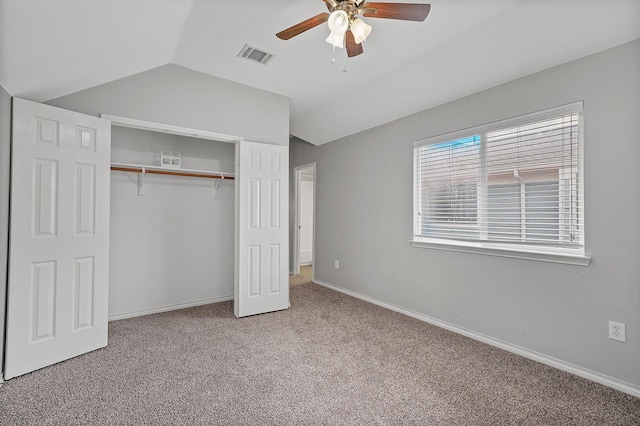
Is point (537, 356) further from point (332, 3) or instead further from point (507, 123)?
point (332, 3)

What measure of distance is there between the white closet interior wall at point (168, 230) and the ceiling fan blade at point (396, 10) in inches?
116

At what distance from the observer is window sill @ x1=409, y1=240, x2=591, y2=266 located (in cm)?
229

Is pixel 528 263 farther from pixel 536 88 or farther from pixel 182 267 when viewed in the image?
pixel 182 267

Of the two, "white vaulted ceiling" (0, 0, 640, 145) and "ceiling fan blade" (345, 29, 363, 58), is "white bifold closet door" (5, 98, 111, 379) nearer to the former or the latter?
"white vaulted ceiling" (0, 0, 640, 145)

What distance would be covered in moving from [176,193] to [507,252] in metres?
3.71

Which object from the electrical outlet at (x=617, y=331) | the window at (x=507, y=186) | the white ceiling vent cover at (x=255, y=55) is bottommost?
the electrical outlet at (x=617, y=331)

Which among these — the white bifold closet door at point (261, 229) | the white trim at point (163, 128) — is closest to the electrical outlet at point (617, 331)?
the white bifold closet door at point (261, 229)

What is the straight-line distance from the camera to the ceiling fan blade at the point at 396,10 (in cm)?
159

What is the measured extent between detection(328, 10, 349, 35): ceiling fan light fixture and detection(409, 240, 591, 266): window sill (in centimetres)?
229

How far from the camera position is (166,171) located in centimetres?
358

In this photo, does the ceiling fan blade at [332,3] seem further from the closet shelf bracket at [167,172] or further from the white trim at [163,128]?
the closet shelf bracket at [167,172]

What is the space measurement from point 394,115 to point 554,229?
2094mm

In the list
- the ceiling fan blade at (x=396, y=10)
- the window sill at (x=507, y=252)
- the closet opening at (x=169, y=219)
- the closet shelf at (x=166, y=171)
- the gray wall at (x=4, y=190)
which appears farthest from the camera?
the closet opening at (x=169, y=219)

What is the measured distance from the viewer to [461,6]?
6.99 ft
